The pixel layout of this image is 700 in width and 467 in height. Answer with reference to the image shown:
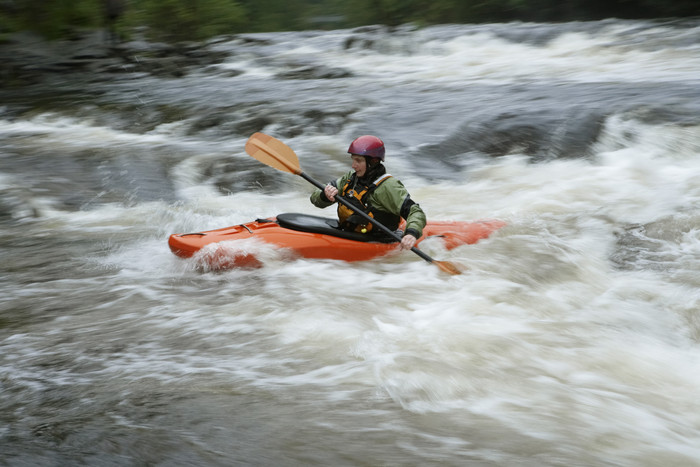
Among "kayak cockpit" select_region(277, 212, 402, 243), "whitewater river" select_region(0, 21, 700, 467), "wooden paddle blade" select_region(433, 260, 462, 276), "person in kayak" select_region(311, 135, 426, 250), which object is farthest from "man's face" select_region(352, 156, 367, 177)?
"wooden paddle blade" select_region(433, 260, 462, 276)

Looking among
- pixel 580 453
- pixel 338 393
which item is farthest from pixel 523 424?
pixel 338 393

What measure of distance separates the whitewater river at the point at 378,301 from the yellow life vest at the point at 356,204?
0.84ft

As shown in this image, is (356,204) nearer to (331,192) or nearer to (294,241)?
(331,192)

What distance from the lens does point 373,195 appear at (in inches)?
167

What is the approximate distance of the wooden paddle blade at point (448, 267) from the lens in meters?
4.32

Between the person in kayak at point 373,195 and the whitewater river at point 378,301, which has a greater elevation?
the person in kayak at point 373,195

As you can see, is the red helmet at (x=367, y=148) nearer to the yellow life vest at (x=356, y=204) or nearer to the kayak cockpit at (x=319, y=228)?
the yellow life vest at (x=356, y=204)

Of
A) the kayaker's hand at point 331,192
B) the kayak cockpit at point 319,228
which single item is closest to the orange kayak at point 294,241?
the kayak cockpit at point 319,228

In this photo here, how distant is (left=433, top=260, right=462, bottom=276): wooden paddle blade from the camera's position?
14.2 ft

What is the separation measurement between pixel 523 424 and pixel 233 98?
9.62m

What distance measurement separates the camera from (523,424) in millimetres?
2598

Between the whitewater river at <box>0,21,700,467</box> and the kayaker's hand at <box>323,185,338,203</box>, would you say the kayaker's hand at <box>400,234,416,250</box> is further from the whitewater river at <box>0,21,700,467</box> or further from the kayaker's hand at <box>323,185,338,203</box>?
the kayaker's hand at <box>323,185,338,203</box>

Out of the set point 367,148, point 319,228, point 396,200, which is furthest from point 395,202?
point 319,228

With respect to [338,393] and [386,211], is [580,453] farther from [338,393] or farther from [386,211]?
[386,211]
